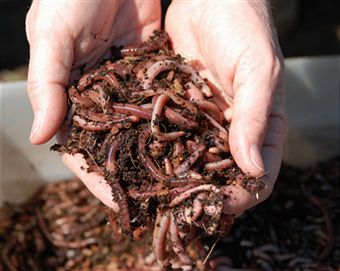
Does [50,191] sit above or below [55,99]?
below

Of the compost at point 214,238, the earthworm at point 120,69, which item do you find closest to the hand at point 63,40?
the earthworm at point 120,69

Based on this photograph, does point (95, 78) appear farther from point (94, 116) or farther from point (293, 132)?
point (293, 132)

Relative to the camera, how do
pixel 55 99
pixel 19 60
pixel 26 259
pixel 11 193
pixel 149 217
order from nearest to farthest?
pixel 149 217 → pixel 55 99 → pixel 26 259 → pixel 11 193 → pixel 19 60

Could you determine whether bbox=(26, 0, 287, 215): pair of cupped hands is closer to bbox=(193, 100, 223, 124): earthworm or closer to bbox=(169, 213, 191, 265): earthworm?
bbox=(193, 100, 223, 124): earthworm

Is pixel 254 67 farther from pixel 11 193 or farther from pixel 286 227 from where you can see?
pixel 11 193

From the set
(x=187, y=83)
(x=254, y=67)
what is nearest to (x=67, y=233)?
(x=187, y=83)
